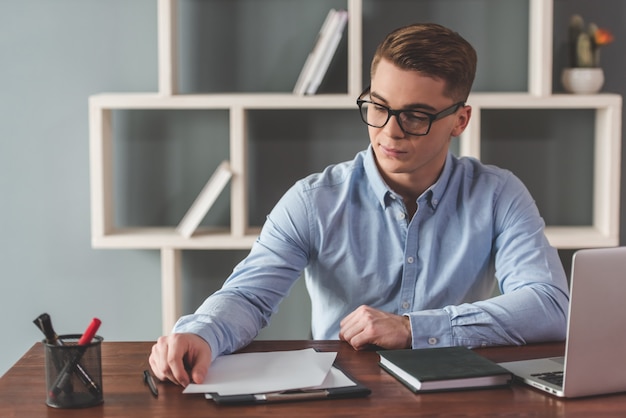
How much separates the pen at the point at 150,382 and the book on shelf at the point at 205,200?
1.43m

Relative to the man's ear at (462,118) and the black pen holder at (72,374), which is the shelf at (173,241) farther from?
the black pen holder at (72,374)

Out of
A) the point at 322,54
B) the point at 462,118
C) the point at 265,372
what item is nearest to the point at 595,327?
the point at 265,372

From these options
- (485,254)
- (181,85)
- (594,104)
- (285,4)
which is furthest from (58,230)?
(594,104)

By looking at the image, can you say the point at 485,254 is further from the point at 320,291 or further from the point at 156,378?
the point at 156,378

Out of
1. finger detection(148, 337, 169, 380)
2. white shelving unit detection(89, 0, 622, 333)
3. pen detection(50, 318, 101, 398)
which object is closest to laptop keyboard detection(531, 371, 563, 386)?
finger detection(148, 337, 169, 380)

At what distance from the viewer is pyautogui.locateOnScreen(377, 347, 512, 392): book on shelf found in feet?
4.24

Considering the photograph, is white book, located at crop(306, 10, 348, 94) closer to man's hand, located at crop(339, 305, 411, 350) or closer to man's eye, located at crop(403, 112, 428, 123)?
man's eye, located at crop(403, 112, 428, 123)

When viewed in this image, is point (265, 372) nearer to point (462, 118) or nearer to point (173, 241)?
point (462, 118)

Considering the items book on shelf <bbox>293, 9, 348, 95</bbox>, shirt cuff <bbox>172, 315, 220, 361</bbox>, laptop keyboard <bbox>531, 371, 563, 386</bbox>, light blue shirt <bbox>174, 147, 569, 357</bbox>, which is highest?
book on shelf <bbox>293, 9, 348, 95</bbox>

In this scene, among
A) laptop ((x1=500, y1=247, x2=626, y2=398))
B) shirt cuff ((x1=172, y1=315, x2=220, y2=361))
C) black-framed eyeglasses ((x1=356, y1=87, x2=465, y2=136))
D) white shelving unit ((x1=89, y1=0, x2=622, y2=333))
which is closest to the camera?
laptop ((x1=500, y1=247, x2=626, y2=398))

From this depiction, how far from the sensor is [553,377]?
4.40 ft

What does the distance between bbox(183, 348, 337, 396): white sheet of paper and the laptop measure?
14.0 inches

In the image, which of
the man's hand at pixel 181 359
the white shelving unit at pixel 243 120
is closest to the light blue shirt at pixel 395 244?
the man's hand at pixel 181 359

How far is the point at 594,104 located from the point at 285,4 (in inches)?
42.5
